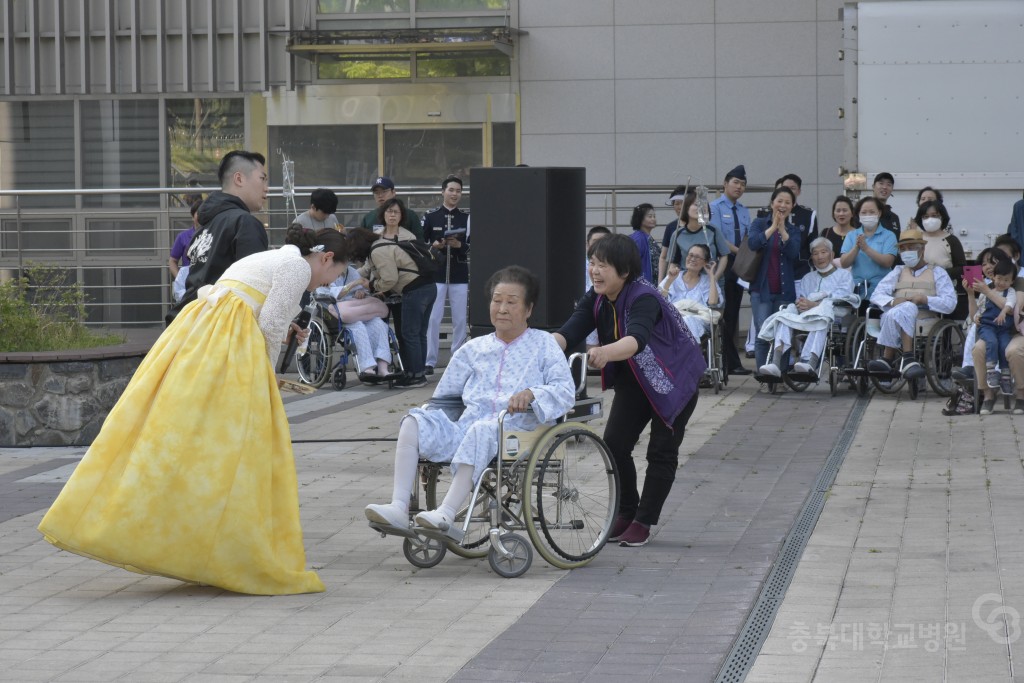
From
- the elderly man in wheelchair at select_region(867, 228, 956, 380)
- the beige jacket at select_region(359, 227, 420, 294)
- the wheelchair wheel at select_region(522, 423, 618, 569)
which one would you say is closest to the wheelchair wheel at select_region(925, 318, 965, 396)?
the elderly man in wheelchair at select_region(867, 228, 956, 380)

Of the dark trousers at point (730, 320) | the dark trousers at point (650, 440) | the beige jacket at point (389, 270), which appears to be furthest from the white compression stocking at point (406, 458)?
the dark trousers at point (730, 320)

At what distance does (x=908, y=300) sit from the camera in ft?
44.4

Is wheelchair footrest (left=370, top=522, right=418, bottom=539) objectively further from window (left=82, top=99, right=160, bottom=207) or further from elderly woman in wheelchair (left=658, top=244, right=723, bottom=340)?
window (left=82, top=99, right=160, bottom=207)

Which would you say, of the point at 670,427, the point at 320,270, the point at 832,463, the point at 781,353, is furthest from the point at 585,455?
the point at 781,353

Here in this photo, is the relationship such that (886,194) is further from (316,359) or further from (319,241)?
(319,241)

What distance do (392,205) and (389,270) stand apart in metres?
0.67

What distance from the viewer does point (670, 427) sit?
7.58 meters

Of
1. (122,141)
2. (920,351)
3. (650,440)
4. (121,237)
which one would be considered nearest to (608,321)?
(650,440)

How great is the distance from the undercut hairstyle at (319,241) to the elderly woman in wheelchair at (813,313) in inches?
302

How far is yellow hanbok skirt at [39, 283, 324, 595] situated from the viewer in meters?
6.23

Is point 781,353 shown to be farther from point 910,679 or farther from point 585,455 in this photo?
point 910,679

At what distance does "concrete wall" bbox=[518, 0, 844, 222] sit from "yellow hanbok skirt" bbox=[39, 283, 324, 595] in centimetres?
1530

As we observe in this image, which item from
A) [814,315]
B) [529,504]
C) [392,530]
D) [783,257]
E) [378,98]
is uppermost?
[378,98]

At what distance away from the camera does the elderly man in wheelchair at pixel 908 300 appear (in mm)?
13508
